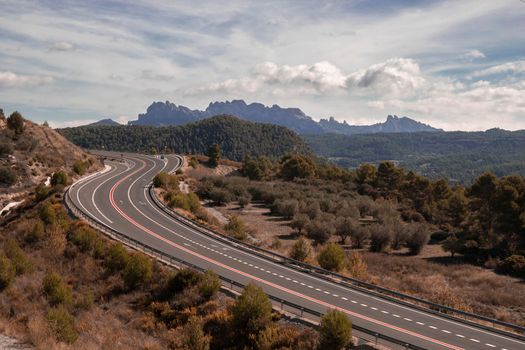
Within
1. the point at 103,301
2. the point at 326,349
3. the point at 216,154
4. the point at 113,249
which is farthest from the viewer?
the point at 216,154

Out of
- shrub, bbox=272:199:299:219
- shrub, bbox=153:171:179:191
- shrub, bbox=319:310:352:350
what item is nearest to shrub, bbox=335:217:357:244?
shrub, bbox=272:199:299:219

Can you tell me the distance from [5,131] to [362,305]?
79.7m

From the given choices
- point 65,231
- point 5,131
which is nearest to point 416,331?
point 65,231

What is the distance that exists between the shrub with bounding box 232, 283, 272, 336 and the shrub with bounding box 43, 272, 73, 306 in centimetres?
1036

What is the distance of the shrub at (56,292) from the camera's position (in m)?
23.0

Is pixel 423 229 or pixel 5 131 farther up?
pixel 5 131

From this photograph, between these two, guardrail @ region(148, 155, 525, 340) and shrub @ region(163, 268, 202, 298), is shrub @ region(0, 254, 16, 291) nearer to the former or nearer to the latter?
shrub @ region(163, 268, 202, 298)

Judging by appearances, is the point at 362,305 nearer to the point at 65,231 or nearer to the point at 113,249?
the point at 113,249

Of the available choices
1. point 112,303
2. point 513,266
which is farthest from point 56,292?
point 513,266

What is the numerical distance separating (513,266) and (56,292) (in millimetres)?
35107

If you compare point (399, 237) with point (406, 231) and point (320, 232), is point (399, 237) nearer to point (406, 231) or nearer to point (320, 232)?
point (406, 231)

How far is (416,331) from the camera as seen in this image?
714 inches

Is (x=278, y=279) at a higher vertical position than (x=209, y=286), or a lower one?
lower

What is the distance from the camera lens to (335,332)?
15.5 m
